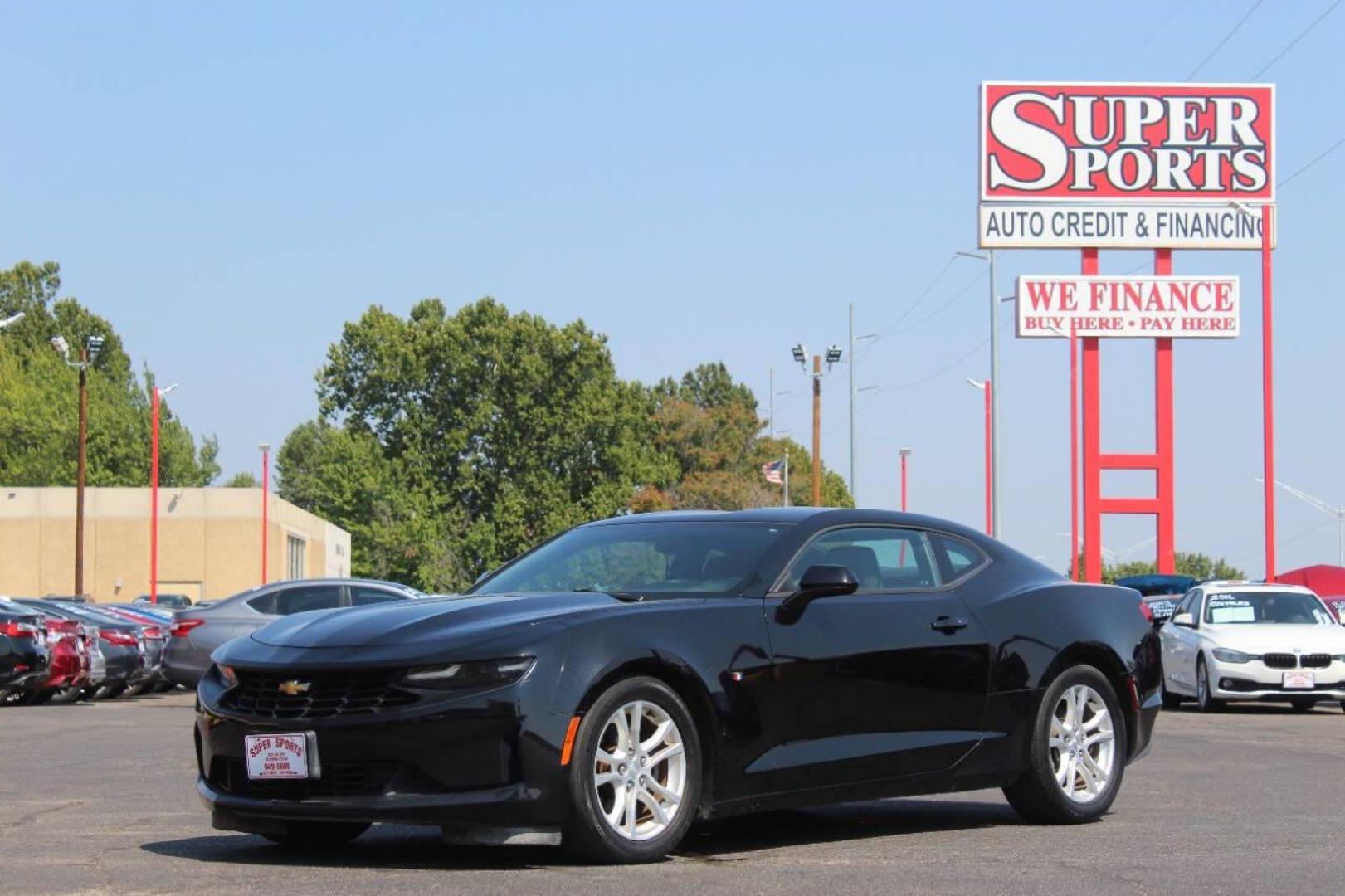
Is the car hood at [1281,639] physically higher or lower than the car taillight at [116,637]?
higher

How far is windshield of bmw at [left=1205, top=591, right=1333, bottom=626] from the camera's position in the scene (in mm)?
24531

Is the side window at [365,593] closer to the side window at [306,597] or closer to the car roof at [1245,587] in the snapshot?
the side window at [306,597]

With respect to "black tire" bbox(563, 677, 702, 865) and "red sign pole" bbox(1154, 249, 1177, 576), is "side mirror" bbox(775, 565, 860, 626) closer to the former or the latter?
"black tire" bbox(563, 677, 702, 865)

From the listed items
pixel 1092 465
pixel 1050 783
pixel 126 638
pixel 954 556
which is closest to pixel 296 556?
pixel 1092 465

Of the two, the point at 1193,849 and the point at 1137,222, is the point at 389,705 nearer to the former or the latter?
the point at 1193,849

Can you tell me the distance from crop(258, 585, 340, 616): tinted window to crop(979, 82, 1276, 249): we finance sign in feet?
107

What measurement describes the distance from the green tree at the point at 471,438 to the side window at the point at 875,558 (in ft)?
290

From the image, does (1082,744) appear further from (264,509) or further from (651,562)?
(264,509)

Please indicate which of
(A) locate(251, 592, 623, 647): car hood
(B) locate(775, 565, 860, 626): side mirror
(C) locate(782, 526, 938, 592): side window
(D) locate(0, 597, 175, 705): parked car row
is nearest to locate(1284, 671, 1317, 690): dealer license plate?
(D) locate(0, 597, 175, 705): parked car row

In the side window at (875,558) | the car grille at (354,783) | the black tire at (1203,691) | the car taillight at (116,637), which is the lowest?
the black tire at (1203,691)

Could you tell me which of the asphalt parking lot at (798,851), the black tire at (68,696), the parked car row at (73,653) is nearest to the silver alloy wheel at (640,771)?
the asphalt parking lot at (798,851)

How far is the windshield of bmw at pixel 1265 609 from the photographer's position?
966 inches

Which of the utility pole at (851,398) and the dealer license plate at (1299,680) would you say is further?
the utility pole at (851,398)

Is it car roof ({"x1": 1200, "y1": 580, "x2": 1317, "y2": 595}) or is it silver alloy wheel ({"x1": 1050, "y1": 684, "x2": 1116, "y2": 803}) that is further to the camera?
car roof ({"x1": 1200, "y1": 580, "x2": 1317, "y2": 595})
